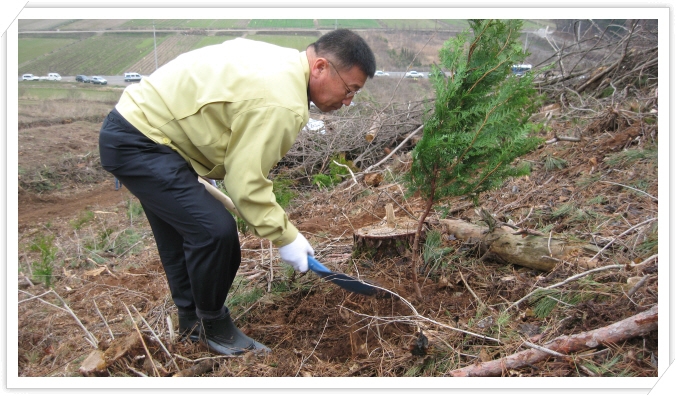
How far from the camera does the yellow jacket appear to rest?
86.1 inches

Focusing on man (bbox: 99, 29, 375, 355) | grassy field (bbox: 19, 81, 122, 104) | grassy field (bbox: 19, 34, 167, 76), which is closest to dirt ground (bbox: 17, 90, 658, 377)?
man (bbox: 99, 29, 375, 355)

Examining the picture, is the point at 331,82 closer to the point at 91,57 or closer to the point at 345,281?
the point at 345,281

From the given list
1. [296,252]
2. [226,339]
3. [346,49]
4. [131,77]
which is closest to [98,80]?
[131,77]

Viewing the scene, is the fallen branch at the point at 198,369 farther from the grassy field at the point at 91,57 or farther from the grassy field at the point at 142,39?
the grassy field at the point at 91,57

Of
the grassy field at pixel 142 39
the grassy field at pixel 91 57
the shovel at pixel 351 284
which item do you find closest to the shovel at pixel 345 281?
the shovel at pixel 351 284

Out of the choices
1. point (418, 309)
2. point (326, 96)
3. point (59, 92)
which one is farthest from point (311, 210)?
point (59, 92)

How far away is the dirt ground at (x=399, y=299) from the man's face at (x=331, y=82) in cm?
96

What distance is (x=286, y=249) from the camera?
2.58 m

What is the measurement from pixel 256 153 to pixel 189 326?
52.6 inches

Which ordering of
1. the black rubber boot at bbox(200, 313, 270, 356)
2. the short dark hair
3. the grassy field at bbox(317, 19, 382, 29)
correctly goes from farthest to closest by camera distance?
the grassy field at bbox(317, 19, 382, 29), the black rubber boot at bbox(200, 313, 270, 356), the short dark hair

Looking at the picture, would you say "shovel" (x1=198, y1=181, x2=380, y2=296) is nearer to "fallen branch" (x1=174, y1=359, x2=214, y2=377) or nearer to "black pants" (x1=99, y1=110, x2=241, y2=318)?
"black pants" (x1=99, y1=110, x2=241, y2=318)

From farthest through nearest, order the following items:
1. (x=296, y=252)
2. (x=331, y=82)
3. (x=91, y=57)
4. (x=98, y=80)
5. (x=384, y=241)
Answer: (x=98, y=80), (x=91, y=57), (x=384, y=241), (x=296, y=252), (x=331, y=82)

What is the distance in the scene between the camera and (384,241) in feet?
11.2

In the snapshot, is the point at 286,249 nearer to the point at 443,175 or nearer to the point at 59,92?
the point at 443,175
